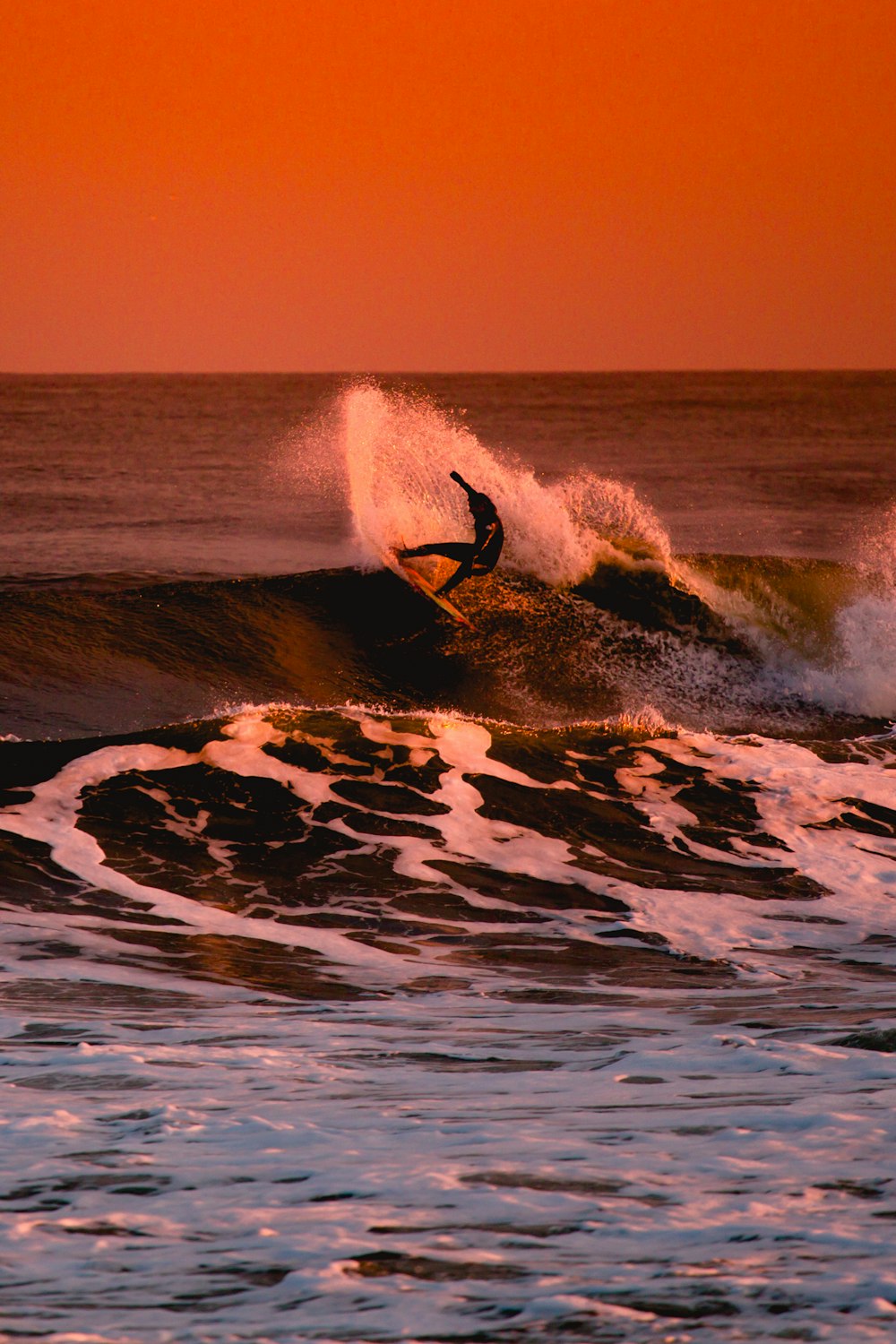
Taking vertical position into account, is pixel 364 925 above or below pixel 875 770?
below

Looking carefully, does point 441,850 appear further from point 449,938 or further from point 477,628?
point 477,628

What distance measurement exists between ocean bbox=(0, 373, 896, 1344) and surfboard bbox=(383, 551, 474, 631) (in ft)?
0.59

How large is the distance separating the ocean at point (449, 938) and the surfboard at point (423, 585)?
0.18 m

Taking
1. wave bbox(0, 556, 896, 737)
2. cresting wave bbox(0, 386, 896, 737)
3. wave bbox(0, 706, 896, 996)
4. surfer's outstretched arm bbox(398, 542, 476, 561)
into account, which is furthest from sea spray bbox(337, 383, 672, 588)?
wave bbox(0, 706, 896, 996)

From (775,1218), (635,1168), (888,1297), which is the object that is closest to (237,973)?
(635,1168)

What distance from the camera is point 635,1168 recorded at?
4.35 m

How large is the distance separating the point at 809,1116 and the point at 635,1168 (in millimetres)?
784

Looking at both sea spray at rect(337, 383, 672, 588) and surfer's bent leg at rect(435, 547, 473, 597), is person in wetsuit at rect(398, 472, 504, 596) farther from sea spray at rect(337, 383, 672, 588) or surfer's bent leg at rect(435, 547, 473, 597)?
sea spray at rect(337, 383, 672, 588)

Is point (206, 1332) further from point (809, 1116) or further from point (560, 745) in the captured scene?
point (560, 745)

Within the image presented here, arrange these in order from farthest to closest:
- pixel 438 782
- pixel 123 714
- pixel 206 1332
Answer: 1. pixel 123 714
2. pixel 438 782
3. pixel 206 1332

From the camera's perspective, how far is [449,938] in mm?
7949

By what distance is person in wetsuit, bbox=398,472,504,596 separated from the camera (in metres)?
14.9

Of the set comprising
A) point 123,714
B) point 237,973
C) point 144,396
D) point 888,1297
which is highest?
point 144,396

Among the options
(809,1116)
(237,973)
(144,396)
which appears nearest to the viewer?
(809,1116)
